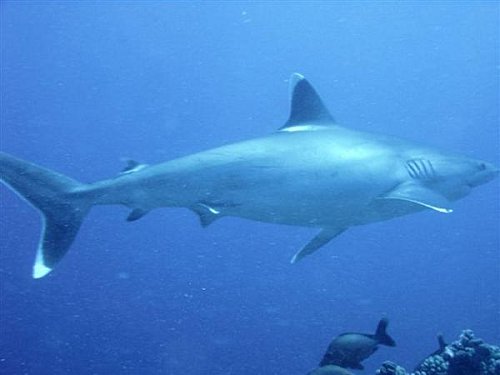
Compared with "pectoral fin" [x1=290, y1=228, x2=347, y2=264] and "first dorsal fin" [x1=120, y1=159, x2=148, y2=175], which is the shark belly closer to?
"first dorsal fin" [x1=120, y1=159, x2=148, y2=175]

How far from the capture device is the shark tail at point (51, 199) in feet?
21.0

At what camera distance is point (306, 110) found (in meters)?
7.70

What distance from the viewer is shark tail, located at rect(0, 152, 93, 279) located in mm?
6410

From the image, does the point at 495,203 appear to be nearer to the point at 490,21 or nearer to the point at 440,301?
the point at 490,21

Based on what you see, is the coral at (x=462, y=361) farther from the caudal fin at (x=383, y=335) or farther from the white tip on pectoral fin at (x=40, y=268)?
the white tip on pectoral fin at (x=40, y=268)

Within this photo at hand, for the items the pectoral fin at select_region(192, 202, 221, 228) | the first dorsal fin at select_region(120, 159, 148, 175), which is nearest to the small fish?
A: the pectoral fin at select_region(192, 202, 221, 228)

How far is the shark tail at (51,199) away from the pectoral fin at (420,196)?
3663mm

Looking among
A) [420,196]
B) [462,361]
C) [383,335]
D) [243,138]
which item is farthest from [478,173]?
[243,138]

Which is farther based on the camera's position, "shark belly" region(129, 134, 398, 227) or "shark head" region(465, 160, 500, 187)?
"shark head" region(465, 160, 500, 187)

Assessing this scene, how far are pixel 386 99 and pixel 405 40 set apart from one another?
9.98m

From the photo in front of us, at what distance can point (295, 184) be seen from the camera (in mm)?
6777

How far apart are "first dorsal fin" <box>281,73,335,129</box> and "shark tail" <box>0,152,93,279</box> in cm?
289

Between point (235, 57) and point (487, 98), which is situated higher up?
point (235, 57)

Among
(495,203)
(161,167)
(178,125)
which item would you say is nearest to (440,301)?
(495,203)
